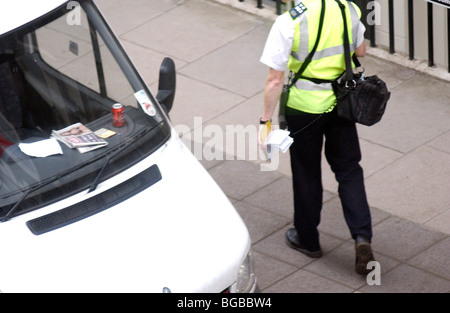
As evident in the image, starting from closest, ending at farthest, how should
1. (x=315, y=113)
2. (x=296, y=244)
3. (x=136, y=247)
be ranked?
(x=136, y=247)
(x=315, y=113)
(x=296, y=244)

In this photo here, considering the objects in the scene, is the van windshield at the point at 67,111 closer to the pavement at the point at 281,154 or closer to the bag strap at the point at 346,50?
the bag strap at the point at 346,50

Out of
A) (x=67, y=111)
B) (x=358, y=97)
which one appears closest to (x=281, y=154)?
(x=358, y=97)

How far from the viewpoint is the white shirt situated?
616 centimetres

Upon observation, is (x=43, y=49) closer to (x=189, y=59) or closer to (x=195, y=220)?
(x=195, y=220)

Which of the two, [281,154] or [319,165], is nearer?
[319,165]

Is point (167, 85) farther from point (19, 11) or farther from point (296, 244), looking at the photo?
point (296, 244)

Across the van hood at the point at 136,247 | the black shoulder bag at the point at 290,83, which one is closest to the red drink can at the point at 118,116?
the van hood at the point at 136,247

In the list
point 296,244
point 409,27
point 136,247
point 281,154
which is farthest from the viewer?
point 409,27

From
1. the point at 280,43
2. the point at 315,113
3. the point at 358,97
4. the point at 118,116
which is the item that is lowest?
the point at 315,113

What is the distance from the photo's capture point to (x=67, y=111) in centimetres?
584

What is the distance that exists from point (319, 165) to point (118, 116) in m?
1.56

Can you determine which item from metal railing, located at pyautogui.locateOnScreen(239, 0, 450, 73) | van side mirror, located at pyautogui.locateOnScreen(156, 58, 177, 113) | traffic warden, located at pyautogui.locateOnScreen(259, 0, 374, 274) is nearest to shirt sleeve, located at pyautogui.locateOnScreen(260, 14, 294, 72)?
traffic warden, located at pyautogui.locateOnScreen(259, 0, 374, 274)

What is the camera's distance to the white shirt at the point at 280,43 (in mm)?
6164

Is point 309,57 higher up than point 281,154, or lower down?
higher up
